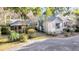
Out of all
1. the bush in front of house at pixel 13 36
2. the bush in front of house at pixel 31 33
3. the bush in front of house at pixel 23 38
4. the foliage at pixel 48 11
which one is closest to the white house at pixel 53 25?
the foliage at pixel 48 11

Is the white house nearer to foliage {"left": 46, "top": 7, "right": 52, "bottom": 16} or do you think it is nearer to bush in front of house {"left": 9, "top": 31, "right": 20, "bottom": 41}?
foliage {"left": 46, "top": 7, "right": 52, "bottom": 16}

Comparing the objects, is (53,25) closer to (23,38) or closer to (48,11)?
(48,11)

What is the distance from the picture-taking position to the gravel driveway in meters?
4.33

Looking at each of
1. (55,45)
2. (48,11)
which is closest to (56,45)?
(55,45)

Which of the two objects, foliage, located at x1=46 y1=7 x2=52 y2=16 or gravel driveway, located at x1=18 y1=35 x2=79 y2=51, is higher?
foliage, located at x1=46 y1=7 x2=52 y2=16

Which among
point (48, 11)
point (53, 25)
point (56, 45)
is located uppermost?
point (48, 11)

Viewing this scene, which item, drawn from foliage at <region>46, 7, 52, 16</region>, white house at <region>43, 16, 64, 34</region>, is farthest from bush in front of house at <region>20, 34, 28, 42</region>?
foliage at <region>46, 7, 52, 16</region>

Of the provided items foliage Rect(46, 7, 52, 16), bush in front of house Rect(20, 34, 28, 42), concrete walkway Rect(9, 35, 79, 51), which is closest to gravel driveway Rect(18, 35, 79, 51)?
concrete walkway Rect(9, 35, 79, 51)

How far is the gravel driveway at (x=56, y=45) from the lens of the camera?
14.2 ft

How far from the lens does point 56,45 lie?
4.34 meters

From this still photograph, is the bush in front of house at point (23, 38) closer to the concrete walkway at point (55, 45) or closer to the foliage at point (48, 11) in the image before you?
the concrete walkway at point (55, 45)

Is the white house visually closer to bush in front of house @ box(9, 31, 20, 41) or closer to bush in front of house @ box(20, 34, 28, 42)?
bush in front of house @ box(20, 34, 28, 42)

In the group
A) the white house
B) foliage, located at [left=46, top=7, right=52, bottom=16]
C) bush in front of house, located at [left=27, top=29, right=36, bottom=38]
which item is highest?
foliage, located at [left=46, top=7, right=52, bottom=16]
